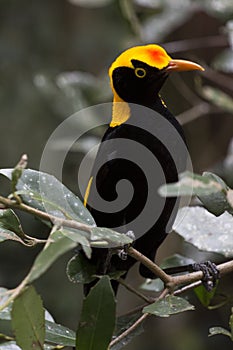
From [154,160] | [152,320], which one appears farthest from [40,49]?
[154,160]

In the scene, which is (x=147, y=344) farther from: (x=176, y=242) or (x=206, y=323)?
(x=176, y=242)

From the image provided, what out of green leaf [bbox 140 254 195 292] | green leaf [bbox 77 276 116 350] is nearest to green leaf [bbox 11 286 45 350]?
green leaf [bbox 77 276 116 350]

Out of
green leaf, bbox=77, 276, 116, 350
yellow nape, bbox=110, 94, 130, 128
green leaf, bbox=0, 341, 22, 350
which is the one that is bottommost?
green leaf, bbox=0, 341, 22, 350

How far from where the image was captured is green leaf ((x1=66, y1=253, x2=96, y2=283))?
130 centimetres

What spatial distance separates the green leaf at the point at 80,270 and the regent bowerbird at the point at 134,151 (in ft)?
0.12

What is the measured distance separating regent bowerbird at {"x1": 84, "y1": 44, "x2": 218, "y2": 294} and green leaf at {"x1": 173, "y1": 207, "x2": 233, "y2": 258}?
0.07 m

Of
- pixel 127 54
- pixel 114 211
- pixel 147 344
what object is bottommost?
pixel 147 344

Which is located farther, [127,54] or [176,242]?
→ [176,242]

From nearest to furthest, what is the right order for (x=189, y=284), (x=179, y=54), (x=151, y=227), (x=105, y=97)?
(x=189, y=284) < (x=151, y=227) < (x=105, y=97) < (x=179, y=54)

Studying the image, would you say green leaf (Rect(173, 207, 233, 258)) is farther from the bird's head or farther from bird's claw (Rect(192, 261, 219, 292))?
the bird's head

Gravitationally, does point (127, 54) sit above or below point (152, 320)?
above

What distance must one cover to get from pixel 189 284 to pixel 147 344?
220cm

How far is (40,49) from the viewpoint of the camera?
3.41 meters

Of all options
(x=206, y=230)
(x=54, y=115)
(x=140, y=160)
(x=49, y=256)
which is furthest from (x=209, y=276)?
(x=54, y=115)
